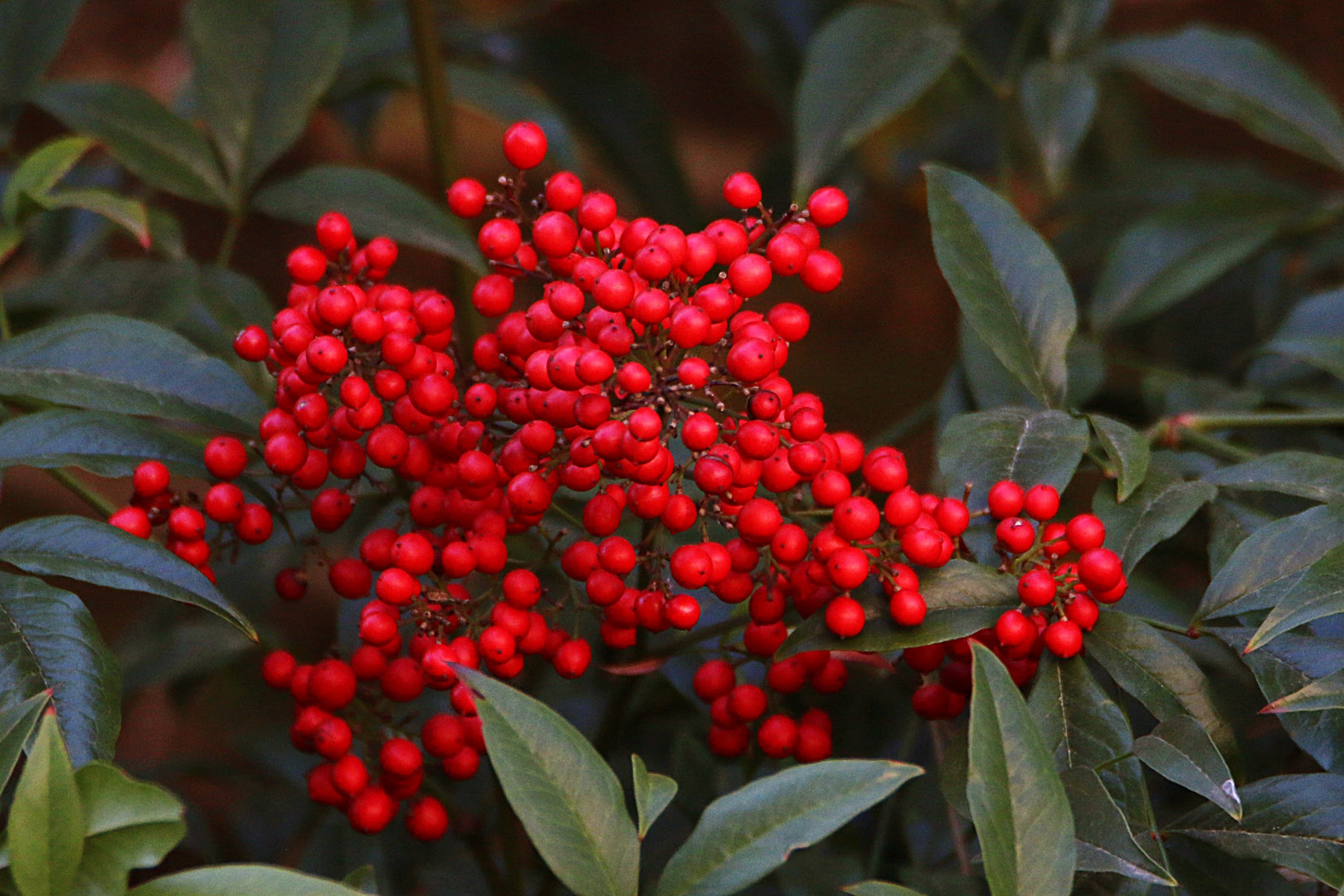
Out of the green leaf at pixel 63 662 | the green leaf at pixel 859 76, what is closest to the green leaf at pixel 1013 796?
the green leaf at pixel 63 662

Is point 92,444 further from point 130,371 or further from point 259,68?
point 259,68

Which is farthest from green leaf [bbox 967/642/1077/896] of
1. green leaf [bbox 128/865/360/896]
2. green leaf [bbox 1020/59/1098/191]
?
green leaf [bbox 1020/59/1098/191]

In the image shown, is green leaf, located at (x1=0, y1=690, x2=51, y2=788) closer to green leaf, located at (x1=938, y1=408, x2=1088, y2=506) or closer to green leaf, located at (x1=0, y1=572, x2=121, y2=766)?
green leaf, located at (x1=0, y1=572, x2=121, y2=766)

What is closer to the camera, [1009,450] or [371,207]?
[1009,450]

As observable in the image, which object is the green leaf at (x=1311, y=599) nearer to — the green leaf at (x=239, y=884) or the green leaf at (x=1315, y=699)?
the green leaf at (x=1315, y=699)

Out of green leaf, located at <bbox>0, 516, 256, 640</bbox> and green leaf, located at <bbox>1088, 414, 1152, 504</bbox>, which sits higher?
green leaf, located at <bbox>1088, 414, 1152, 504</bbox>

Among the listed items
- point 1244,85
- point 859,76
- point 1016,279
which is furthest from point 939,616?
point 1244,85
